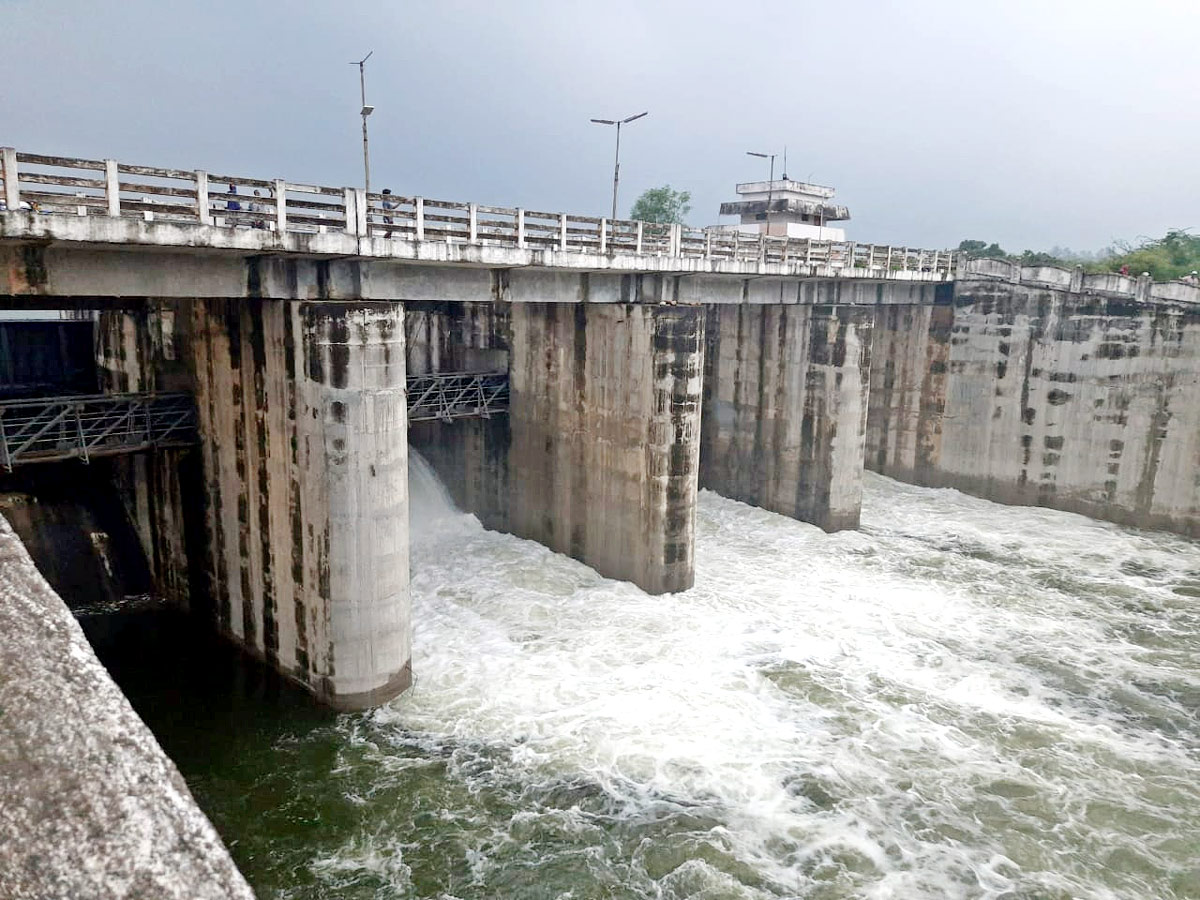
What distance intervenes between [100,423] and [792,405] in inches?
875

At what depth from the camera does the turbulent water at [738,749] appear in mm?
13633

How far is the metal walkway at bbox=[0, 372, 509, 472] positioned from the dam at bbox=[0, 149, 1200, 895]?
0.50ft

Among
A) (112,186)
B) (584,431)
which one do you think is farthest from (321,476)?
(584,431)

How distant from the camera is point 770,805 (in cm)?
1516

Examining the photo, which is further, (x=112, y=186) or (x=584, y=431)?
(x=584, y=431)

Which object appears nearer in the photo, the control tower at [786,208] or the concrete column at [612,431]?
the concrete column at [612,431]

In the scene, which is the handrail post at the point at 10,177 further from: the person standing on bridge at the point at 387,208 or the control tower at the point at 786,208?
the control tower at the point at 786,208

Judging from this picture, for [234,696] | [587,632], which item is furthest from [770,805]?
[234,696]

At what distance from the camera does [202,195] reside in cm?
1399

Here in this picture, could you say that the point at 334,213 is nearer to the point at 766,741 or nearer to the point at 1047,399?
the point at 766,741

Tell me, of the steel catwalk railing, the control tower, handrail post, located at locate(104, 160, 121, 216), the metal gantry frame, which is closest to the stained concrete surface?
handrail post, located at locate(104, 160, 121, 216)

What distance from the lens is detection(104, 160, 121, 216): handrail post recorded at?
13.0 metres

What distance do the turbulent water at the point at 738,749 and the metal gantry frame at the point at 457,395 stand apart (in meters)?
4.43

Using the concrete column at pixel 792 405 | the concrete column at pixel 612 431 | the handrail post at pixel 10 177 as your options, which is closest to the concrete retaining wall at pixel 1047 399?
the concrete column at pixel 792 405
